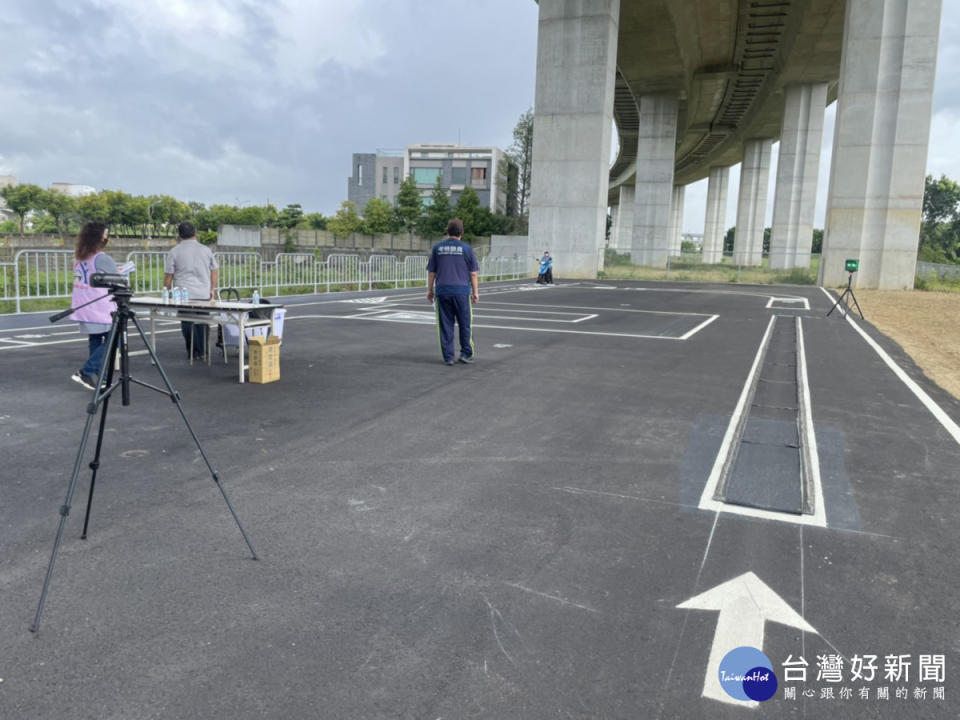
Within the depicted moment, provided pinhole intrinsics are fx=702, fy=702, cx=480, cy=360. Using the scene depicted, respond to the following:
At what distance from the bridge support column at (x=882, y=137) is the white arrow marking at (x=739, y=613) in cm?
3616

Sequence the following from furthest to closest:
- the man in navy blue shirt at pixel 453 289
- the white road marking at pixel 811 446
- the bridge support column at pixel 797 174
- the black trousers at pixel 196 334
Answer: the bridge support column at pixel 797 174 → the man in navy blue shirt at pixel 453 289 → the black trousers at pixel 196 334 → the white road marking at pixel 811 446

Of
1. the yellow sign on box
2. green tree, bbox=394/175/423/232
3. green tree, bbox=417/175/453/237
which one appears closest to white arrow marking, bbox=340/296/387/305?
the yellow sign on box

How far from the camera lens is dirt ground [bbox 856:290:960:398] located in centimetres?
1137

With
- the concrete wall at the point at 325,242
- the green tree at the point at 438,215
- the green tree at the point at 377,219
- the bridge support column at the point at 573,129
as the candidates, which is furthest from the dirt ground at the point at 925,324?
the green tree at the point at 377,219

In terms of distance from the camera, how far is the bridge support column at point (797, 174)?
53.8 meters

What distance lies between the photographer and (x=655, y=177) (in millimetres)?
57469

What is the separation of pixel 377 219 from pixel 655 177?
43914 millimetres

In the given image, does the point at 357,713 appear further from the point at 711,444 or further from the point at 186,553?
the point at 711,444

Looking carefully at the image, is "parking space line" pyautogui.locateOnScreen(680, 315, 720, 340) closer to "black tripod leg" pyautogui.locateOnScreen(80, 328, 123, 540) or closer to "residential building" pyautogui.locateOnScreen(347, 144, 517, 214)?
"black tripod leg" pyautogui.locateOnScreen(80, 328, 123, 540)

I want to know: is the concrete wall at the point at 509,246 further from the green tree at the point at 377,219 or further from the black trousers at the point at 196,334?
the green tree at the point at 377,219

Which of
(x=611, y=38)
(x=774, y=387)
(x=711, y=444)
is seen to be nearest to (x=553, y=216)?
(x=611, y=38)

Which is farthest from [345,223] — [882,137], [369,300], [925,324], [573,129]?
[925,324]

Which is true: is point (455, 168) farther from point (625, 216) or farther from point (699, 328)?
point (699, 328)

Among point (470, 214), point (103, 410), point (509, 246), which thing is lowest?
point (103, 410)
